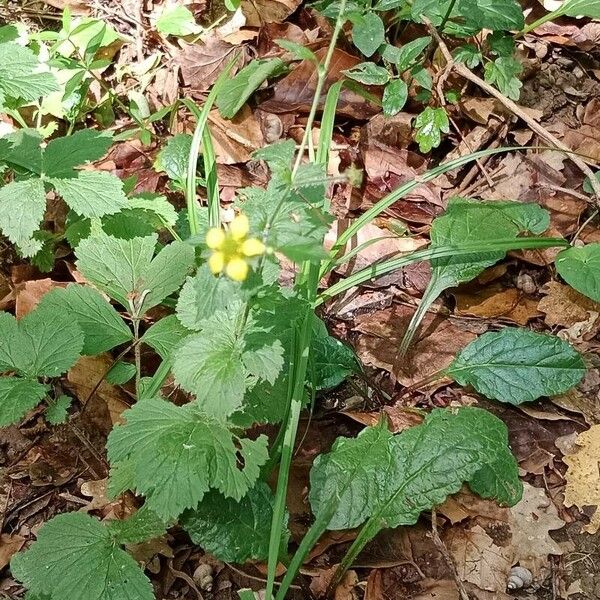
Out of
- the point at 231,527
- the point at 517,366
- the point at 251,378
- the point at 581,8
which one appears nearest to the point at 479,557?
the point at 517,366

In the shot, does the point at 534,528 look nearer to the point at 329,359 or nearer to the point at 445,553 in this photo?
the point at 445,553

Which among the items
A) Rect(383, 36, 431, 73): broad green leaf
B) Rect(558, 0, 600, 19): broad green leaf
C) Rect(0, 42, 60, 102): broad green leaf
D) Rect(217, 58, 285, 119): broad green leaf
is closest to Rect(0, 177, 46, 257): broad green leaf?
Rect(0, 42, 60, 102): broad green leaf

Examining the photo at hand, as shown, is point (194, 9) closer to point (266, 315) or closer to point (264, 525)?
point (266, 315)

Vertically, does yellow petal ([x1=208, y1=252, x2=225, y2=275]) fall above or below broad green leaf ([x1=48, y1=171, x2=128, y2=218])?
above

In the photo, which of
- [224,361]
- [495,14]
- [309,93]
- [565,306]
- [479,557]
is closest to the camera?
[224,361]

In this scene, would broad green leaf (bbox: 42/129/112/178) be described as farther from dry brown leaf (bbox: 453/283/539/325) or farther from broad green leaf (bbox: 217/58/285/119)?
dry brown leaf (bbox: 453/283/539/325)
